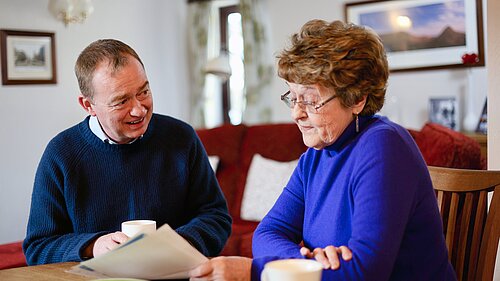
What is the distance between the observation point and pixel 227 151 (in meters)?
4.45

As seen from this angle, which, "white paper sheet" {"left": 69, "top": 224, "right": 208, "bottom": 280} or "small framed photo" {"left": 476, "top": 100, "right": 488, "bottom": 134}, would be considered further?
"small framed photo" {"left": 476, "top": 100, "right": 488, "bottom": 134}

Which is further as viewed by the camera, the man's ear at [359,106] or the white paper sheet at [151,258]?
the man's ear at [359,106]

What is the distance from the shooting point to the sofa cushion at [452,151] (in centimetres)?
337

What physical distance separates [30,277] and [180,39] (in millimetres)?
4395

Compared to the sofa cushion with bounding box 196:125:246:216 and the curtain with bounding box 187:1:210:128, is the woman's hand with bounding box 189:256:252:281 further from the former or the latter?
the curtain with bounding box 187:1:210:128

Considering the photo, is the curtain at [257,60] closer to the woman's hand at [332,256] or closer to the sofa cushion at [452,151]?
the sofa cushion at [452,151]

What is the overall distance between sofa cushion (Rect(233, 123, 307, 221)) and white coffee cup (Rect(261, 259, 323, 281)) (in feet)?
9.81

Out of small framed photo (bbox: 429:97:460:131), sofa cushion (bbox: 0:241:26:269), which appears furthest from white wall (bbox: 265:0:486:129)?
sofa cushion (bbox: 0:241:26:269)

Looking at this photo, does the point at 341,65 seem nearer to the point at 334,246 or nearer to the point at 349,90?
the point at 349,90

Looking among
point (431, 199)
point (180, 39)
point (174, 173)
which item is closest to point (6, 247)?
point (174, 173)

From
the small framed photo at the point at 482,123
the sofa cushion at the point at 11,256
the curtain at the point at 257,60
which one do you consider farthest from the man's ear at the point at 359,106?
the curtain at the point at 257,60

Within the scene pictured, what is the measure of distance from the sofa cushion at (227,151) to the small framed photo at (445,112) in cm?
128

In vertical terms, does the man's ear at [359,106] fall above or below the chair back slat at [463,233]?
above

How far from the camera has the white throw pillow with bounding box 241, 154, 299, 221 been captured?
411cm
